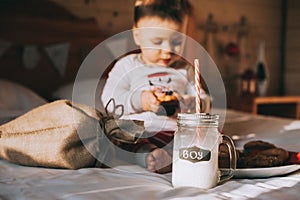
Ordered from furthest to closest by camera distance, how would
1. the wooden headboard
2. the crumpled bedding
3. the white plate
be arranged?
the wooden headboard → the white plate → the crumpled bedding

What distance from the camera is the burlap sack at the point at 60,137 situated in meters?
0.96

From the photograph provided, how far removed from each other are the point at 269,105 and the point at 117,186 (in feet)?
7.50

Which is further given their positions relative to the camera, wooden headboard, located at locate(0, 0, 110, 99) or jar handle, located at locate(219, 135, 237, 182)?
wooden headboard, located at locate(0, 0, 110, 99)

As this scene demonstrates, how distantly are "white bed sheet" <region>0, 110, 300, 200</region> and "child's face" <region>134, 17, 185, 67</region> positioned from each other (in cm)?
49

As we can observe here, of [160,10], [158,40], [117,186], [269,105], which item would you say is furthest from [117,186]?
[269,105]

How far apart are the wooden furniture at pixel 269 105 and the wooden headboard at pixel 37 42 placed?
1069mm

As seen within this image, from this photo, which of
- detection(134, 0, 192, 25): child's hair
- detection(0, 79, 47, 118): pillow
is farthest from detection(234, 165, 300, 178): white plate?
detection(0, 79, 47, 118): pillow

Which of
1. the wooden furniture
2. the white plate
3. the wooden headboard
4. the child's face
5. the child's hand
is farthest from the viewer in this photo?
the wooden furniture

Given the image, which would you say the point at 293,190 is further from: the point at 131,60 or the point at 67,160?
the point at 131,60

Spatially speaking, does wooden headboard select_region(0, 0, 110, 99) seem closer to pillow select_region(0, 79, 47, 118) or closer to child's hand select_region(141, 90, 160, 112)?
pillow select_region(0, 79, 47, 118)

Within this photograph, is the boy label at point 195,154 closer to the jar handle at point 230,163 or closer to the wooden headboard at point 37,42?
the jar handle at point 230,163

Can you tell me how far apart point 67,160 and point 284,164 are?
19.9 inches

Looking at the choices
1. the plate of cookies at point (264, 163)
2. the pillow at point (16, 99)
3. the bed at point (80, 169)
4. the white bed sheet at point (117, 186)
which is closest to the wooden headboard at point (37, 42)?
the bed at point (80, 169)

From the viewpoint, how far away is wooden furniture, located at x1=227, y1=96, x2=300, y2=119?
265cm
